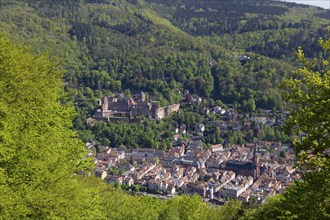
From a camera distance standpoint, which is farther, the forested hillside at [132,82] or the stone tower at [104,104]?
the stone tower at [104,104]

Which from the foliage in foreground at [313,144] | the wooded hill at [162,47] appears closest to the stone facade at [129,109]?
the wooded hill at [162,47]

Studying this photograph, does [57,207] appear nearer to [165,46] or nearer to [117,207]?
[117,207]

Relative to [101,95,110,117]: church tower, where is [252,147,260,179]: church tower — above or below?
above

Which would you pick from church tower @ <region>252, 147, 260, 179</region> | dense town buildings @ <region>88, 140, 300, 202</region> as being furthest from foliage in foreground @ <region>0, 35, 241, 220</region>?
church tower @ <region>252, 147, 260, 179</region>

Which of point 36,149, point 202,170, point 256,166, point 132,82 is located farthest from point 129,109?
point 36,149

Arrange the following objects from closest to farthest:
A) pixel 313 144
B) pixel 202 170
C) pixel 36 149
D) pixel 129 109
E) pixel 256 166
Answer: pixel 313 144 < pixel 36 149 < pixel 256 166 < pixel 202 170 < pixel 129 109

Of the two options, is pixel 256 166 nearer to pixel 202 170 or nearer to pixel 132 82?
pixel 202 170

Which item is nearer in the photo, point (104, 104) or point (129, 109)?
point (104, 104)

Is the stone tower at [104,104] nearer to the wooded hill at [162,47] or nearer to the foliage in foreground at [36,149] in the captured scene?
the wooded hill at [162,47]

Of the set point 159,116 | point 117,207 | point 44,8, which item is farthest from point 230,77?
point 117,207

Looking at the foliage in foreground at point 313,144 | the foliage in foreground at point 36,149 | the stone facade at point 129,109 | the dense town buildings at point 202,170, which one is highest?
the foliage in foreground at point 313,144

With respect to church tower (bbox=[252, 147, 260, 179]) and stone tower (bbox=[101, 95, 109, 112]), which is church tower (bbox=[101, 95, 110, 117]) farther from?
church tower (bbox=[252, 147, 260, 179])
